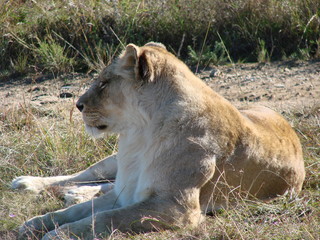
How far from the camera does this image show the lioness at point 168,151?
361 centimetres

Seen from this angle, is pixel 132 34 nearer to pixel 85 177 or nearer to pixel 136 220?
pixel 85 177

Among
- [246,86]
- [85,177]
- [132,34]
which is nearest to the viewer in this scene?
[85,177]

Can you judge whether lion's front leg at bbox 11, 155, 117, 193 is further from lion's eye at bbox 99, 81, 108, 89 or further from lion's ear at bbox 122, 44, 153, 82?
lion's ear at bbox 122, 44, 153, 82

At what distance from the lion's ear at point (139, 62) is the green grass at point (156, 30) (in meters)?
3.87

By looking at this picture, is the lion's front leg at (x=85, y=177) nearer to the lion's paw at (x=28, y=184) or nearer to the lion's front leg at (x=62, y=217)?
the lion's paw at (x=28, y=184)

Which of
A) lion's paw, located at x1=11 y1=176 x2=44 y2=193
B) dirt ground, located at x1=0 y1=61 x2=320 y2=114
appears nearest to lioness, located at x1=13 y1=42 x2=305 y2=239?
lion's paw, located at x1=11 y1=176 x2=44 y2=193

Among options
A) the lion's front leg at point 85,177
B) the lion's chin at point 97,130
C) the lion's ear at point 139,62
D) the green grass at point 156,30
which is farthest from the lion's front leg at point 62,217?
the green grass at point 156,30

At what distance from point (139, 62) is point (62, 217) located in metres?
1.13

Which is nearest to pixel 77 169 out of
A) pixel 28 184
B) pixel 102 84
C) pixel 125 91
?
pixel 28 184

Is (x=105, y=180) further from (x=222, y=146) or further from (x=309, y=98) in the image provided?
(x=309, y=98)

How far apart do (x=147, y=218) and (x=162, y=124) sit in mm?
616

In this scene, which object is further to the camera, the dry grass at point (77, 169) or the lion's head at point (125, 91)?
the lion's head at point (125, 91)

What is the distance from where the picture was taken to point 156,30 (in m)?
8.26

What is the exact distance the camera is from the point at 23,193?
4609mm
